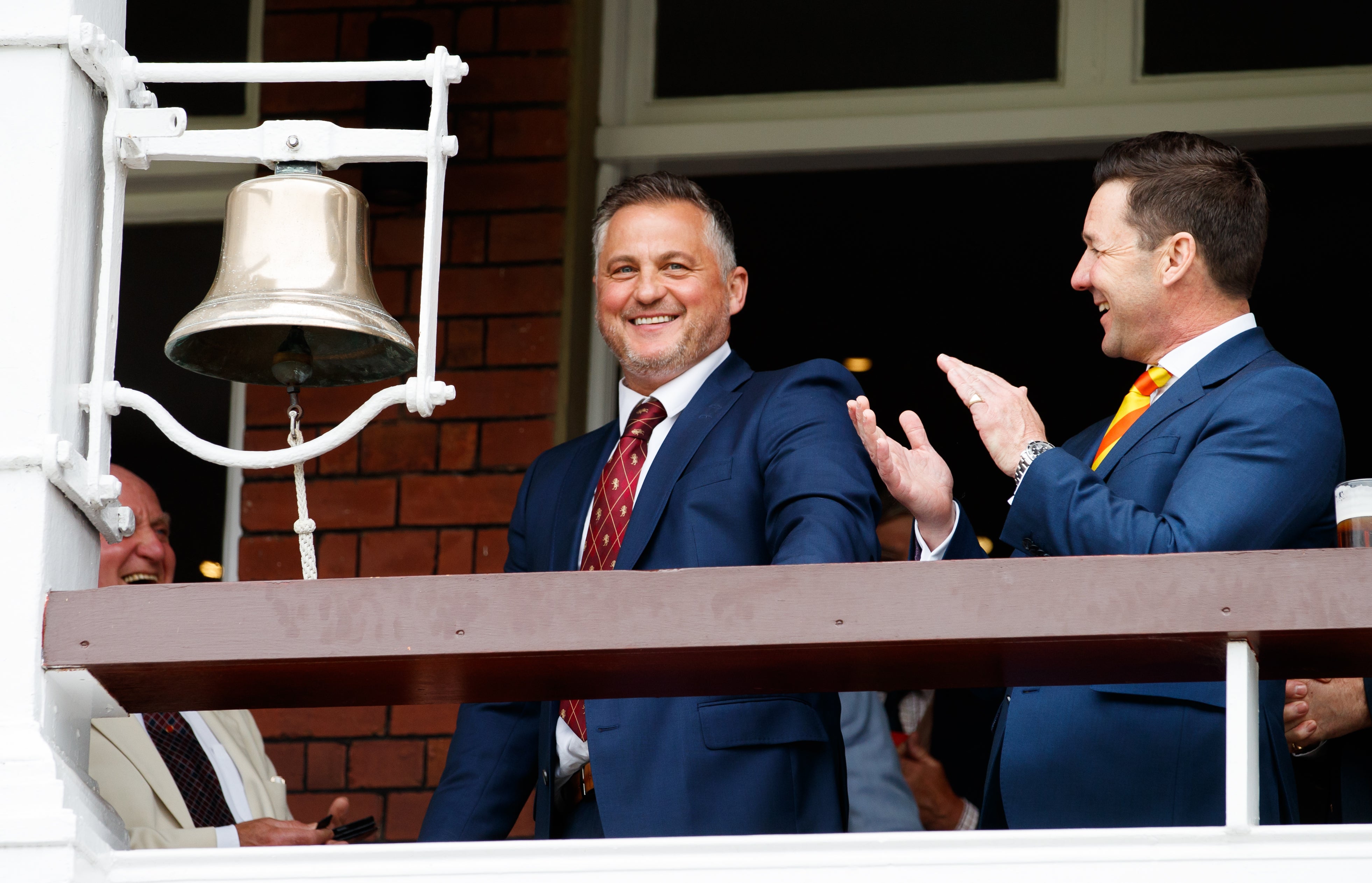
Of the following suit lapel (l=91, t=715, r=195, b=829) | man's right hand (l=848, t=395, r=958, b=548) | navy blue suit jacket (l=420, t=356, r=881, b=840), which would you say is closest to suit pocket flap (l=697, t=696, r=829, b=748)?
navy blue suit jacket (l=420, t=356, r=881, b=840)

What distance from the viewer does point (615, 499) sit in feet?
11.4

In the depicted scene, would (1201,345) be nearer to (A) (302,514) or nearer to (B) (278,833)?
(A) (302,514)

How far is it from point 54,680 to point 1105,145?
3359 millimetres

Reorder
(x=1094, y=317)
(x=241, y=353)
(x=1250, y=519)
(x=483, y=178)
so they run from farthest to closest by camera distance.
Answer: (x=1094, y=317)
(x=483, y=178)
(x=241, y=353)
(x=1250, y=519)

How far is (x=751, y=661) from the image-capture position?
2326mm

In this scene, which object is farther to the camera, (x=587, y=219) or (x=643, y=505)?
(x=587, y=219)

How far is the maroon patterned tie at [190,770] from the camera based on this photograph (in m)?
4.14

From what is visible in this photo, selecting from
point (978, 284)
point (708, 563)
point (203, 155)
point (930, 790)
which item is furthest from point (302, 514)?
point (978, 284)

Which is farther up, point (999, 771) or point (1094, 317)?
point (1094, 317)

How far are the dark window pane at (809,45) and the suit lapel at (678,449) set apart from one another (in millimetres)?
1735

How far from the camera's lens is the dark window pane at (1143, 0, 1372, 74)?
196 inches

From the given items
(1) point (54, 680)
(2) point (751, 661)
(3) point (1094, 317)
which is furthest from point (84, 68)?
(3) point (1094, 317)

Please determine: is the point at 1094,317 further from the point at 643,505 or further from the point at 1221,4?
the point at 643,505

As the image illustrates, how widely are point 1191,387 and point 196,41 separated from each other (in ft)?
10.9
